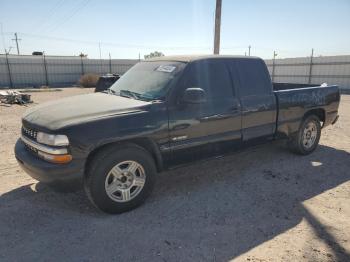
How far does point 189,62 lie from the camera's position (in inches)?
170

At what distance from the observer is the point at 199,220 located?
365 centimetres

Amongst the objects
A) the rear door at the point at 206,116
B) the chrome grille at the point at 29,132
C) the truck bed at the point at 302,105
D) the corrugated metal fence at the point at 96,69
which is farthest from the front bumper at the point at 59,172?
the corrugated metal fence at the point at 96,69

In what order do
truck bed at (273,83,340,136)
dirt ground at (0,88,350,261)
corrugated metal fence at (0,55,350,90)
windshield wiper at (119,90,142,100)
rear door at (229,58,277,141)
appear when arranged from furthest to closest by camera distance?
corrugated metal fence at (0,55,350,90), truck bed at (273,83,340,136), rear door at (229,58,277,141), windshield wiper at (119,90,142,100), dirt ground at (0,88,350,261)

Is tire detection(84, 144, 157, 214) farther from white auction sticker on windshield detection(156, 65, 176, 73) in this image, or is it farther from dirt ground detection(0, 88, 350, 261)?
white auction sticker on windshield detection(156, 65, 176, 73)

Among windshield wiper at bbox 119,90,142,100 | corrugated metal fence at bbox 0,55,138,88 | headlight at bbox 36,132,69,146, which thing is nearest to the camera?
headlight at bbox 36,132,69,146


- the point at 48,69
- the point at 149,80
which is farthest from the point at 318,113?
the point at 48,69

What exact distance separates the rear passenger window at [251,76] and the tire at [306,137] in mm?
1308

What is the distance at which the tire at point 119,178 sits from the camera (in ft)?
11.5

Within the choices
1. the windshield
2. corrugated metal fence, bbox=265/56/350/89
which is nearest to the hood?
the windshield

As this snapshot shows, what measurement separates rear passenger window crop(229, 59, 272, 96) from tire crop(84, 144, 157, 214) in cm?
198

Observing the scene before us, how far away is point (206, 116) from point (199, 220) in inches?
56.0

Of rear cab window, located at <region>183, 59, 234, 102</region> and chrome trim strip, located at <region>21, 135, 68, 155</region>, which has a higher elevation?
rear cab window, located at <region>183, 59, 234, 102</region>

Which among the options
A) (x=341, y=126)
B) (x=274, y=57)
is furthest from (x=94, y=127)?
(x=274, y=57)

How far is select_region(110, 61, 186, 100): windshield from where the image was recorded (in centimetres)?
413
